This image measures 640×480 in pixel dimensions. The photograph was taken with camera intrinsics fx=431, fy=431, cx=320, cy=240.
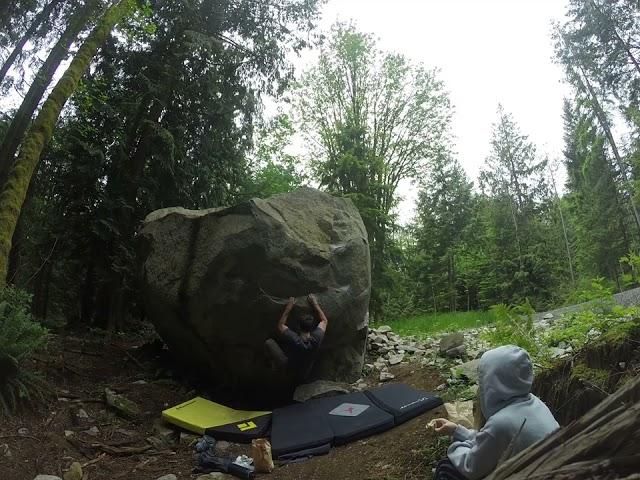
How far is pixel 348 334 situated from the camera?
686 centimetres

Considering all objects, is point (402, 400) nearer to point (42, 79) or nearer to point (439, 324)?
point (439, 324)

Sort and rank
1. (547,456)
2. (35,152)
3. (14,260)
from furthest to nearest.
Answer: (14,260) → (35,152) → (547,456)

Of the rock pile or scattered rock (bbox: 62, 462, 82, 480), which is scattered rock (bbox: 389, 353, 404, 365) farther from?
scattered rock (bbox: 62, 462, 82, 480)

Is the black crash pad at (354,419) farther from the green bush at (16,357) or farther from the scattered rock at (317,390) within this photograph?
the green bush at (16,357)

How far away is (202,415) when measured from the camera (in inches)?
223

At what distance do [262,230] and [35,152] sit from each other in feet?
13.1

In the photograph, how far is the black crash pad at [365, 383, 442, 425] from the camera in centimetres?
491

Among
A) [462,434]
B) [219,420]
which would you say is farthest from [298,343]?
[462,434]

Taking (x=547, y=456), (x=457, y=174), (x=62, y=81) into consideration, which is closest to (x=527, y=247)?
(x=457, y=174)

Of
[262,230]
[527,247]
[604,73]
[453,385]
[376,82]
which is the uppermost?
[376,82]

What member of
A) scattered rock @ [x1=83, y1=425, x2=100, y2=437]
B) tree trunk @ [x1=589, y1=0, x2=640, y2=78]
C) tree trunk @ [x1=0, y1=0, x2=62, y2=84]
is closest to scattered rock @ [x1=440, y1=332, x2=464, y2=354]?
scattered rock @ [x1=83, y1=425, x2=100, y2=437]

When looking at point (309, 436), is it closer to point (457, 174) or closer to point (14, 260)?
point (14, 260)

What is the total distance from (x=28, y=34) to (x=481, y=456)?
11.0 m

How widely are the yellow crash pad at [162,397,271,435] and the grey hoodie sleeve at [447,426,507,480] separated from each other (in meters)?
3.84
